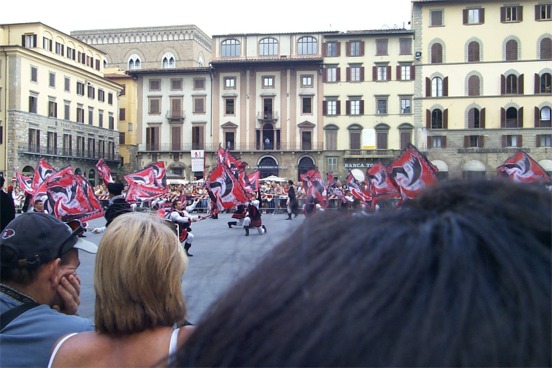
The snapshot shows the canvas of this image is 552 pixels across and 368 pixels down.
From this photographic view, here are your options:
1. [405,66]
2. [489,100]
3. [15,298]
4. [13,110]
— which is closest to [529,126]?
[489,100]

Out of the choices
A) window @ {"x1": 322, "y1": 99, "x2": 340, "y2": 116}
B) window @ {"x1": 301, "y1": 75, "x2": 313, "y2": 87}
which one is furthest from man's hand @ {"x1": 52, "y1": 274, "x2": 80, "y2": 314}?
window @ {"x1": 301, "y1": 75, "x2": 313, "y2": 87}

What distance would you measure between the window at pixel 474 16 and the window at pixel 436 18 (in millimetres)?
1735

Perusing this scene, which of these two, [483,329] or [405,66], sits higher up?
[405,66]

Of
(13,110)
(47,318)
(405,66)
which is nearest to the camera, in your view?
(47,318)

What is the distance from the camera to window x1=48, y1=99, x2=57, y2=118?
46.6 m

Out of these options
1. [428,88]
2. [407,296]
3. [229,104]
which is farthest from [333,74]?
[407,296]

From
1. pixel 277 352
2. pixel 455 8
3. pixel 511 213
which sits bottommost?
pixel 277 352

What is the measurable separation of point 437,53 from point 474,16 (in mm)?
3710

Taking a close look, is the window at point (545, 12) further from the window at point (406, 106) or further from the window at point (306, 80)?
the window at point (306, 80)

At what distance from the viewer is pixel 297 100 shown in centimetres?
4841

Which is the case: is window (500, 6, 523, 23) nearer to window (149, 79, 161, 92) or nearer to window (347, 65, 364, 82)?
window (347, 65, 364, 82)

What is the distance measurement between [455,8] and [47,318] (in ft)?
151

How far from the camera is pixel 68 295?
239 cm

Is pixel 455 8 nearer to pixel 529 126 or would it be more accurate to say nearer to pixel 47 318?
pixel 529 126
